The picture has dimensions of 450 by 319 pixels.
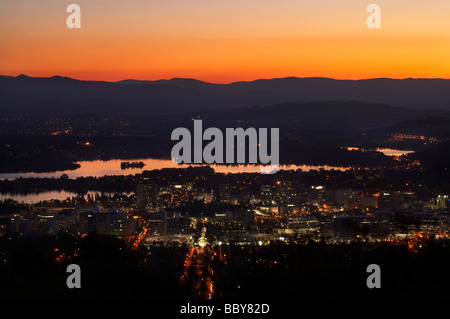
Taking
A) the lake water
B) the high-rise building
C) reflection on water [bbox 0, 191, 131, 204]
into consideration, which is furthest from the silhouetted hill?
the high-rise building

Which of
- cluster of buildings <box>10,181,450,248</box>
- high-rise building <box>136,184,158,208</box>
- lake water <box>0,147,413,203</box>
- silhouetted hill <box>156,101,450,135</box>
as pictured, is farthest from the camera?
silhouetted hill <box>156,101,450,135</box>

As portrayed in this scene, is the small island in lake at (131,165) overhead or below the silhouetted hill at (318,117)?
below

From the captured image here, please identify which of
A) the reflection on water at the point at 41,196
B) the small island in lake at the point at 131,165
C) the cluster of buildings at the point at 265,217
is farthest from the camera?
the small island in lake at the point at 131,165

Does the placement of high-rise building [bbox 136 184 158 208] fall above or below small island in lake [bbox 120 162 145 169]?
below

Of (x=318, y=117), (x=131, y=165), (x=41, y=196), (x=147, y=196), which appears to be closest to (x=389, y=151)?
(x=131, y=165)

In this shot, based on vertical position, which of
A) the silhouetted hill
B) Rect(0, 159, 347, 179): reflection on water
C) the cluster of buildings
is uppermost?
the silhouetted hill

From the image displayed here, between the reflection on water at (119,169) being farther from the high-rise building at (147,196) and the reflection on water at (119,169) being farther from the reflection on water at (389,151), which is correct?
the high-rise building at (147,196)

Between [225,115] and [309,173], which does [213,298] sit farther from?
[225,115]

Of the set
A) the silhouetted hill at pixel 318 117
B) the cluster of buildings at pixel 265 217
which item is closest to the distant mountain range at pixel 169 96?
the silhouetted hill at pixel 318 117

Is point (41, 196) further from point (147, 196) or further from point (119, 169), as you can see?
point (119, 169)

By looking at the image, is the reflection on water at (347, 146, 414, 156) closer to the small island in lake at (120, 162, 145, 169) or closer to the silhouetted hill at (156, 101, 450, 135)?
the silhouetted hill at (156, 101, 450, 135)

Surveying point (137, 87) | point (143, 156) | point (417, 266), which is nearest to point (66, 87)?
point (137, 87)
